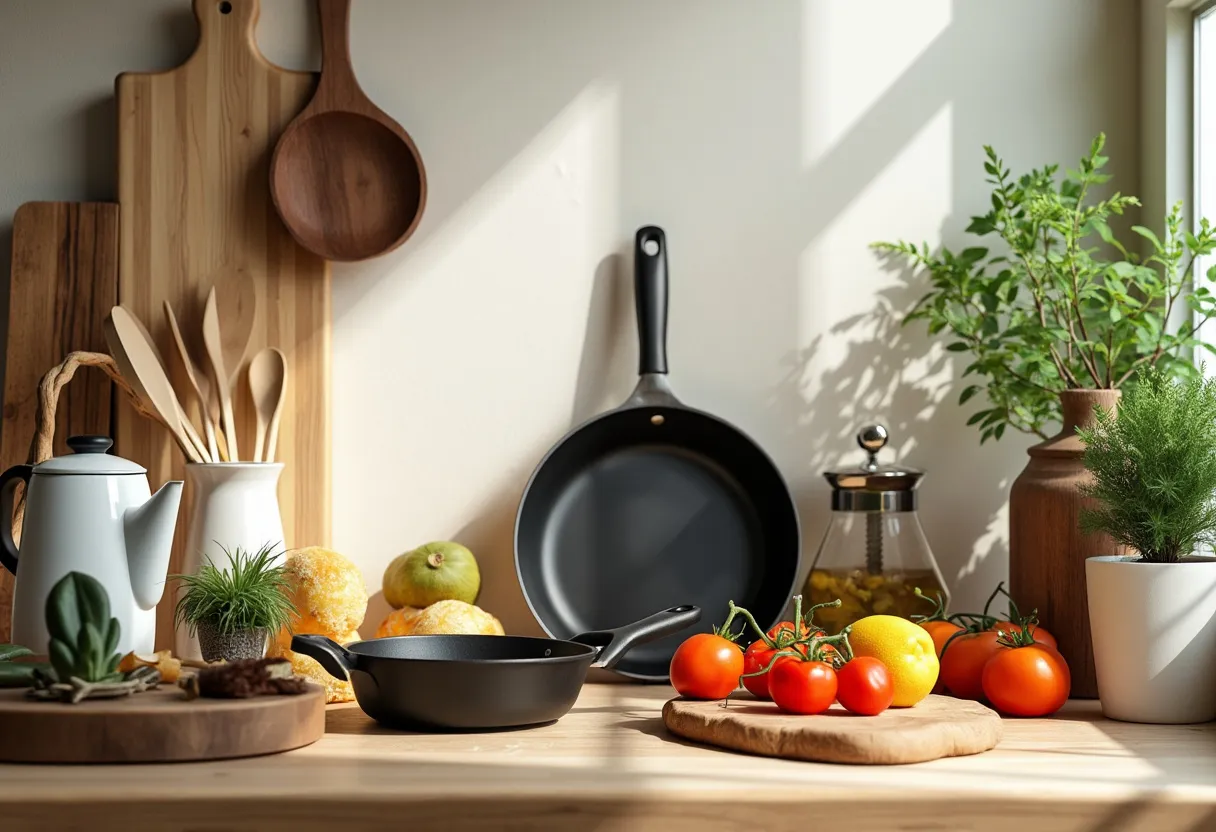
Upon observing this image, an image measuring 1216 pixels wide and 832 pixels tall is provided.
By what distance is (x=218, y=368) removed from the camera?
1453 mm

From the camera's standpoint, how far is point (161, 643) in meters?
1.47

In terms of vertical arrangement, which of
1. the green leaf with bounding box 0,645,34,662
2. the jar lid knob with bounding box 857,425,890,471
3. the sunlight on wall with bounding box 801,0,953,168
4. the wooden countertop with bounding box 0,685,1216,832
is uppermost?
the sunlight on wall with bounding box 801,0,953,168

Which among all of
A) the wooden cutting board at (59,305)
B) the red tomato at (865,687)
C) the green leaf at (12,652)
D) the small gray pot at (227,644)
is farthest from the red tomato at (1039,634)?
the wooden cutting board at (59,305)

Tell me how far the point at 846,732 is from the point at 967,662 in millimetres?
310

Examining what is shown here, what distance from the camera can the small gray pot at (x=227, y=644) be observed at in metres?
1.16

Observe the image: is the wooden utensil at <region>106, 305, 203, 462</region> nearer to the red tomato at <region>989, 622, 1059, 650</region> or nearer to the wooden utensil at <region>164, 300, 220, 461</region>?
the wooden utensil at <region>164, 300, 220, 461</region>

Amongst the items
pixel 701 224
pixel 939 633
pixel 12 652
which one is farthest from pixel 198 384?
pixel 939 633

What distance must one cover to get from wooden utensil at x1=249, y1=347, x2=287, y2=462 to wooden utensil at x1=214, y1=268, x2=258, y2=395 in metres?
0.02

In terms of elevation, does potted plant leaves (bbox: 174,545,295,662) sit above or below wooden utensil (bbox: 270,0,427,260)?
below

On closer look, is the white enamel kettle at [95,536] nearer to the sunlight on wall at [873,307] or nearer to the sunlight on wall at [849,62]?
the sunlight on wall at [873,307]

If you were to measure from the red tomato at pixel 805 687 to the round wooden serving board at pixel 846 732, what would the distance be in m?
0.01

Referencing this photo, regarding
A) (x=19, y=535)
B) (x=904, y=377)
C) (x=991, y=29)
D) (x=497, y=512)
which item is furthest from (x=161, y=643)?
(x=991, y=29)

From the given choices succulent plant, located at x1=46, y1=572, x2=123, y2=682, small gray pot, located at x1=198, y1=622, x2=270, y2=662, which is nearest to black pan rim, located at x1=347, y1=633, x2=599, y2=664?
small gray pot, located at x1=198, y1=622, x2=270, y2=662

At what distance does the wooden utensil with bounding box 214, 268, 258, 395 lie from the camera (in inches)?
58.9
